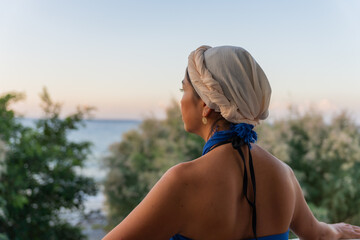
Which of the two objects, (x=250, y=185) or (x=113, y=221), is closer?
(x=250, y=185)

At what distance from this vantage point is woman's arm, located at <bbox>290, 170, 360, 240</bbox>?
3.30ft

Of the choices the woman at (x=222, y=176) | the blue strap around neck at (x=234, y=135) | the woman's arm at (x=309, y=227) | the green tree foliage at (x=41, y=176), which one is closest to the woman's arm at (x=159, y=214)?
the woman at (x=222, y=176)

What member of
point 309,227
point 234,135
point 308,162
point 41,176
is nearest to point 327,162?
point 308,162

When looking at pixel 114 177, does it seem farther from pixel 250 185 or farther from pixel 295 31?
pixel 250 185

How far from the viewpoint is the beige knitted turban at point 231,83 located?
32.6 inches

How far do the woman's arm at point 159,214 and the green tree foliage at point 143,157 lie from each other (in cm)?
278

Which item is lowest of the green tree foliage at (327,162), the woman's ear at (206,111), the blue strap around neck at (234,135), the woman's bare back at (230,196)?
the green tree foliage at (327,162)

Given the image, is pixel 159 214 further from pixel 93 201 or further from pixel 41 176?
pixel 93 201

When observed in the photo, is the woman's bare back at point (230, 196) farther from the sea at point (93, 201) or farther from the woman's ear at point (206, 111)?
the sea at point (93, 201)

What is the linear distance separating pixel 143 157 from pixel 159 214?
303cm

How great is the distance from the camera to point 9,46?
14.2 ft

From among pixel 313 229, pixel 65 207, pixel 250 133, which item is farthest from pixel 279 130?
pixel 250 133

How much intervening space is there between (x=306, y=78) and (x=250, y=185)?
3129 mm

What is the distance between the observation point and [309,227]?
3.51 ft
